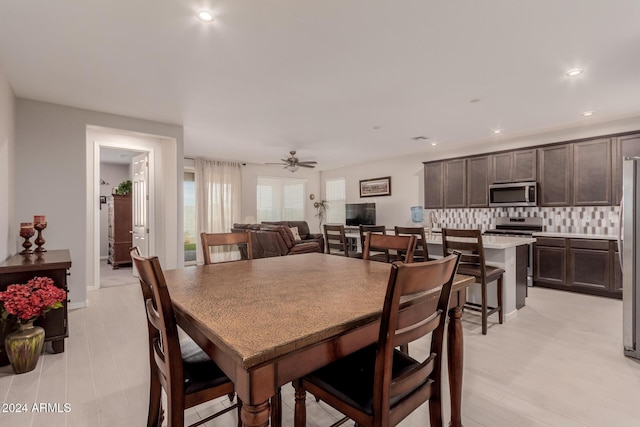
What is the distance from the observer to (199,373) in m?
1.27

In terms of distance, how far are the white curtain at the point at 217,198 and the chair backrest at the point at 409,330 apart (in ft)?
22.4

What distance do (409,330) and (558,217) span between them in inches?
207

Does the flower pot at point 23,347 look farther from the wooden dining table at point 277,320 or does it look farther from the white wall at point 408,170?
the white wall at point 408,170

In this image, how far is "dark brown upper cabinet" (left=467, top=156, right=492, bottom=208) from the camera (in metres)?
5.52

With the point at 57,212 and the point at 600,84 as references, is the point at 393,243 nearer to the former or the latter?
the point at 600,84

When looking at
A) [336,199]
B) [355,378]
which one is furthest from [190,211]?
[355,378]

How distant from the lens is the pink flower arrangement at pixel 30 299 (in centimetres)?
220

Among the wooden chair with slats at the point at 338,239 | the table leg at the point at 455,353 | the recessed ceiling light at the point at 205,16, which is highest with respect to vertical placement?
the recessed ceiling light at the point at 205,16

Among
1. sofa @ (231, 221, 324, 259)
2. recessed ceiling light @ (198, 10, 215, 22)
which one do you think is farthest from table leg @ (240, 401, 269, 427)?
sofa @ (231, 221, 324, 259)

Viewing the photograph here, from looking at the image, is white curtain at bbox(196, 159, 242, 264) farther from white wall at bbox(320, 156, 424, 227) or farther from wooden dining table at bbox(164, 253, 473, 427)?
wooden dining table at bbox(164, 253, 473, 427)

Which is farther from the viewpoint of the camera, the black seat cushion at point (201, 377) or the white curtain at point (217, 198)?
the white curtain at point (217, 198)

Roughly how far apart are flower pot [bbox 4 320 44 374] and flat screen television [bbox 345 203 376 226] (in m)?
6.36

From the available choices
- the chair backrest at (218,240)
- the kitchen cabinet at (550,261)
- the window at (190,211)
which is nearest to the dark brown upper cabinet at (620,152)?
the kitchen cabinet at (550,261)

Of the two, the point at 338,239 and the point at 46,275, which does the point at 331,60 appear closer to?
the point at 338,239
